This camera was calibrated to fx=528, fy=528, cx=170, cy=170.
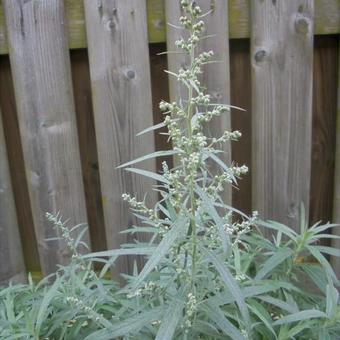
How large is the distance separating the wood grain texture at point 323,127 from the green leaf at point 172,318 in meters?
1.72

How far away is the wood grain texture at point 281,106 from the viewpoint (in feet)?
8.14

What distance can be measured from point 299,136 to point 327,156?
37 centimetres

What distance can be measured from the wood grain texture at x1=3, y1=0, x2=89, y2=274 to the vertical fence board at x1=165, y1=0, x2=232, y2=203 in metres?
0.53

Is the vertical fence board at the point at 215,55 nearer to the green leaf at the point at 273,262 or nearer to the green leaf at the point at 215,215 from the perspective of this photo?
the green leaf at the point at 273,262

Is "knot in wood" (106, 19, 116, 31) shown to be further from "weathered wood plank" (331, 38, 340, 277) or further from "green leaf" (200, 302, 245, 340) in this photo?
"green leaf" (200, 302, 245, 340)

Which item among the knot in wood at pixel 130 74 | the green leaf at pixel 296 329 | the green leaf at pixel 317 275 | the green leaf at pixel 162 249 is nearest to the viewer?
the green leaf at pixel 162 249

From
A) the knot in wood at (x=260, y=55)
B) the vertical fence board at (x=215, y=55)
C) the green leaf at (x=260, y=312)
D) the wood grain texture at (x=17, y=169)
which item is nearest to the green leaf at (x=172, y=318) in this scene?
the green leaf at (x=260, y=312)

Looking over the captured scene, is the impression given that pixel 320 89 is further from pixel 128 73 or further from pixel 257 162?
pixel 128 73

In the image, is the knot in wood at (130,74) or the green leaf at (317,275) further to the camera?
the knot in wood at (130,74)

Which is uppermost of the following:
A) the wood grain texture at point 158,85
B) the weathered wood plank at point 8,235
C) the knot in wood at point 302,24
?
the knot in wood at point 302,24

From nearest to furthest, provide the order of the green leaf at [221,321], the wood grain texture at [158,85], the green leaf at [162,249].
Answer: the green leaf at [162,249]
the green leaf at [221,321]
the wood grain texture at [158,85]

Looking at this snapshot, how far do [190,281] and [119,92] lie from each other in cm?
138

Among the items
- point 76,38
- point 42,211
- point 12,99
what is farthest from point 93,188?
point 76,38

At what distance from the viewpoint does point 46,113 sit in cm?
267
